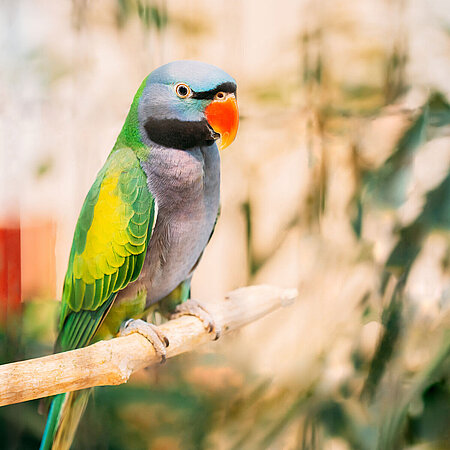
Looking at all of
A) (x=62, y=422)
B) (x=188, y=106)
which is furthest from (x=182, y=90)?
(x=62, y=422)

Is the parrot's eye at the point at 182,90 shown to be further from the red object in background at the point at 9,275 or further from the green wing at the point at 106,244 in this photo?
the red object in background at the point at 9,275

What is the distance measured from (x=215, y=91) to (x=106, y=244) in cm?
26

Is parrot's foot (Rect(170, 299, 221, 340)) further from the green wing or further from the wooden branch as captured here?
the green wing

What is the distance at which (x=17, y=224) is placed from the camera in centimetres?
74

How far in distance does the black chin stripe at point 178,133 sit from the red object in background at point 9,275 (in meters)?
0.26

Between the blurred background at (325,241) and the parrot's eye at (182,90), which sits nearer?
the parrot's eye at (182,90)

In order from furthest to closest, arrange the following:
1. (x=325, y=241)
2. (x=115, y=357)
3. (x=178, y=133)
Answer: (x=325, y=241) < (x=178, y=133) < (x=115, y=357)

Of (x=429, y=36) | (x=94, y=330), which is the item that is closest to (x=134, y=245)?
(x=94, y=330)

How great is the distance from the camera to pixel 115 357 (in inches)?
24.0

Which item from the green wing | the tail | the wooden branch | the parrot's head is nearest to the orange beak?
the parrot's head

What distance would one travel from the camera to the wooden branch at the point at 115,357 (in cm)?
53

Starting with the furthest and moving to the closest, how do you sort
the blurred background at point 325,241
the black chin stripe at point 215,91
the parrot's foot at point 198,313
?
the blurred background at point 325,241 → the parrot's foot at point 198,313 → the black chin stripe at point 215,91

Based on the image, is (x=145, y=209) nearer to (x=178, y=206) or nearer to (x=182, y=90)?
(x=178, y=206)

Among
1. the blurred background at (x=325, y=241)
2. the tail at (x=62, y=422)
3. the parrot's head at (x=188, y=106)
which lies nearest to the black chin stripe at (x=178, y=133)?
the parrot's head at (x=188, y=106)
